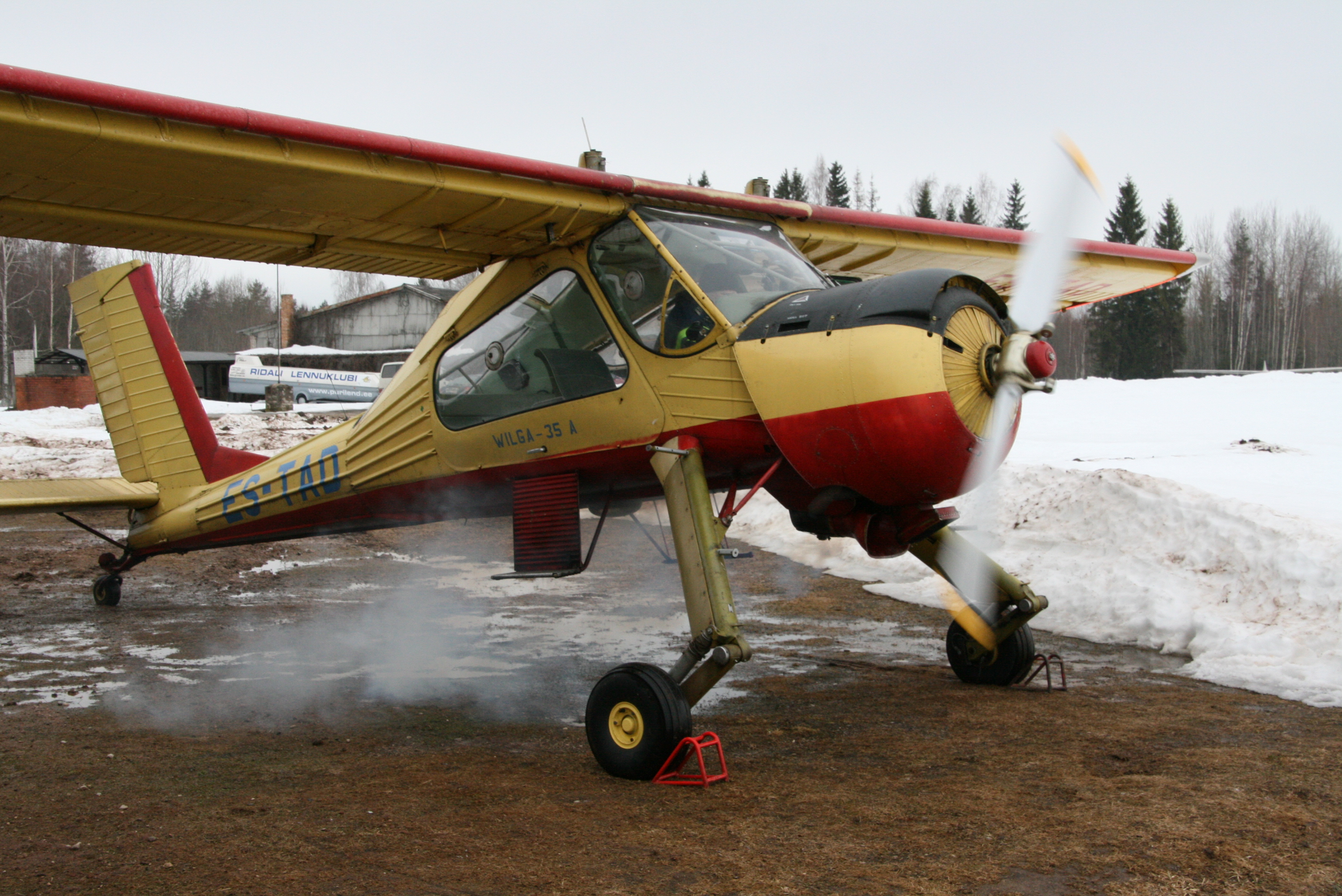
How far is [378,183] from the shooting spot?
505cm

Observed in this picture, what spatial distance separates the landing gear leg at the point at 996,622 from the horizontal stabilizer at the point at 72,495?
714 cm

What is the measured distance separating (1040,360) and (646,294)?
229cm

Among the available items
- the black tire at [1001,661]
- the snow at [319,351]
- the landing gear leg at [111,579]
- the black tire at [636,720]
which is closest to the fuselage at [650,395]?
the black tire at [636,720]

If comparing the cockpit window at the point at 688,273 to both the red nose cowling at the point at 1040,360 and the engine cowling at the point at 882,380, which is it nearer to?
the engine cowling at the point at 882,380

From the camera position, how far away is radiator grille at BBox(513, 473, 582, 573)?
18.9ft

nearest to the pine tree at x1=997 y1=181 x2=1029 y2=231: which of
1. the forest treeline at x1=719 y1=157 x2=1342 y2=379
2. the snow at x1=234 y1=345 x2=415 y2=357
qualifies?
the forest treeline at x1=719 y1=157 x2=1342 y2=379

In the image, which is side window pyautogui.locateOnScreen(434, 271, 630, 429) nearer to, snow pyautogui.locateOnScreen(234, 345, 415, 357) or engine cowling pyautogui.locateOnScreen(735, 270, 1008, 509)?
engine cowling pyautogui.locateOnScreen(735, 270, 1008, 509)

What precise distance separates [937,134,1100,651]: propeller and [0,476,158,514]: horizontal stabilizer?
7.51 meters

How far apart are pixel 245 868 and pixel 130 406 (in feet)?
24.0

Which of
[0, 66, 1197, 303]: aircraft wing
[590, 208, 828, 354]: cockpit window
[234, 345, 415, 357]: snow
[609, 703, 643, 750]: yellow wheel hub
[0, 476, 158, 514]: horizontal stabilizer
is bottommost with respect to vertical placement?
[609, 703, 643, 750]: yellow wheel hub

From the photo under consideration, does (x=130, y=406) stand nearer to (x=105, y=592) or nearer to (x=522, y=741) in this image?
(x=105, y=592)

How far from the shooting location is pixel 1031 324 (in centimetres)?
456

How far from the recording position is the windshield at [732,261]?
527 cm

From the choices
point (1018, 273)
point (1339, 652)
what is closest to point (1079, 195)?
point (1018, 273)
